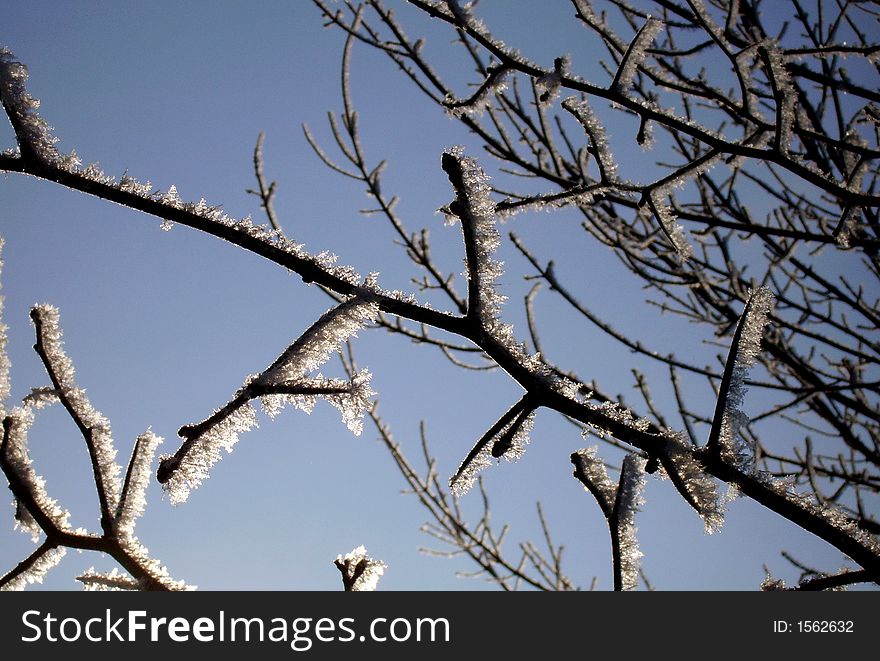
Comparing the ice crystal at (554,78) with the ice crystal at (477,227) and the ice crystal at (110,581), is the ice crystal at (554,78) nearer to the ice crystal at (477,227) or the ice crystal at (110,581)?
the ice crystal at (477,227)

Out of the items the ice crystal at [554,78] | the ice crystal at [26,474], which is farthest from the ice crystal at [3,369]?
the ice crystal at [554,78]

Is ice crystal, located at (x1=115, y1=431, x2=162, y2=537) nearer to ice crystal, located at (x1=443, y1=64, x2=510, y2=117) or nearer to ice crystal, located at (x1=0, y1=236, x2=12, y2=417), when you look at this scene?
ice crystal, located at (x1=0, y1=236, x2=12, y2=417)

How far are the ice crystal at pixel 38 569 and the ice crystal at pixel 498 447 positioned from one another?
2.05 ft

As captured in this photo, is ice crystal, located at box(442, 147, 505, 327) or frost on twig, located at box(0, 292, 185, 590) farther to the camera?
frost on twig, located at box(0, 292, 185, 590)

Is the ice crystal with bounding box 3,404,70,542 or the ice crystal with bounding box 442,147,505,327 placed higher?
the ice crystal with bounding box 442,147,505,327

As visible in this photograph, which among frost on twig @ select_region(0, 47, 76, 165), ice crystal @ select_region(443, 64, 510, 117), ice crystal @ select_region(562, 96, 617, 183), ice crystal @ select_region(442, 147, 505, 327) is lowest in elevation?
ice crystal @ select_region(442, 147, 505, 327)

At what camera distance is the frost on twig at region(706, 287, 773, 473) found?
0.79 metres

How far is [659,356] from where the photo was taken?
2672mm

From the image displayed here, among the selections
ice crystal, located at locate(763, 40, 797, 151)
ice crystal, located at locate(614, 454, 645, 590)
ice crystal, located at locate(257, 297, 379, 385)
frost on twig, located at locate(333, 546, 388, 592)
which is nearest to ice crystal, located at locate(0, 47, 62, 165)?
ice crystal, located at locate(257, 297, 379, 385)

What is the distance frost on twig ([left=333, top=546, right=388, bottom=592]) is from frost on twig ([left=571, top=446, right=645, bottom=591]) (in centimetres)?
40

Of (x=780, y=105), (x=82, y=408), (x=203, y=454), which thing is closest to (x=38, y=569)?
(x=82, y=408)
